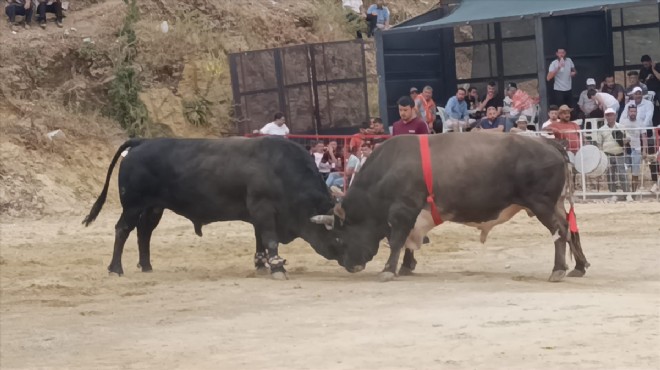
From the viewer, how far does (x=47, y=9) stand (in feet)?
96.6

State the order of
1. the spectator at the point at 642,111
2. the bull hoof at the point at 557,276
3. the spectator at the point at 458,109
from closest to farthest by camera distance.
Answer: the bull hoof at the point at 557,276 < the spectator at the point at 642,111 < the spectator at the point at 458,109

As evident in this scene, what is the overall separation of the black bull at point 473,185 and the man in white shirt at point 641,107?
7.00 meters

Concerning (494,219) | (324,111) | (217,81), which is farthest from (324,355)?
(217,81)

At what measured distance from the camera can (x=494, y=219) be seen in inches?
583

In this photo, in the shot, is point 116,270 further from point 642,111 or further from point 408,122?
point 642,111

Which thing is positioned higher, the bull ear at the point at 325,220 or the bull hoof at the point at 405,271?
the bull ear at the point at 325,220

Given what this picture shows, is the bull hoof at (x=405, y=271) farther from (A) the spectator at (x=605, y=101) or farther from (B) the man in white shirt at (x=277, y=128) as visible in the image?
(B) the man in white shirt at (x=277, y=128)

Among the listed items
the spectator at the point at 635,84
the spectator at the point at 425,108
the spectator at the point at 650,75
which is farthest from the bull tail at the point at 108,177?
the spectator at the point at 650,75

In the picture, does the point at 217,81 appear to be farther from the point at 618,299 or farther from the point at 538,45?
the point at 618,299

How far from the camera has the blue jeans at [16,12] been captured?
28.8m

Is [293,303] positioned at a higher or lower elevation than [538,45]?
lower

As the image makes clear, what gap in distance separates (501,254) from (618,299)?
4.84m

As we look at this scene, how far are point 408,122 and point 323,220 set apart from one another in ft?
6.62

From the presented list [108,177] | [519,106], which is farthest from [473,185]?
[519,106]
